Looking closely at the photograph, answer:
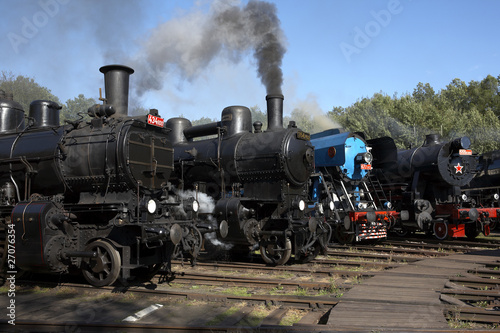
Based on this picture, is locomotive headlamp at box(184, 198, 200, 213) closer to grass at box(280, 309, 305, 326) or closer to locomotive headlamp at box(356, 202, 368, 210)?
grass at box(280, 309, 305, 326)

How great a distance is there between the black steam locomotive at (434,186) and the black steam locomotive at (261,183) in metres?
5.24

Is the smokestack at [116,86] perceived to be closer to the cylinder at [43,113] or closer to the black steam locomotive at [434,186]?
the cylinder at [43,113]

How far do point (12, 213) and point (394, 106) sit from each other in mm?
36549

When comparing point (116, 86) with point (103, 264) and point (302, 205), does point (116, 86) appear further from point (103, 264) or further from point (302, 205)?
point (302, 205)

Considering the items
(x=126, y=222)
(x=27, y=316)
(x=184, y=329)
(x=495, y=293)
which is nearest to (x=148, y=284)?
(x=126, y=222)

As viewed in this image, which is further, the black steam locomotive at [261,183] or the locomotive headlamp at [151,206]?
the black steam locomotive at [261,183]

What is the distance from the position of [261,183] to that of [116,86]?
3.86m

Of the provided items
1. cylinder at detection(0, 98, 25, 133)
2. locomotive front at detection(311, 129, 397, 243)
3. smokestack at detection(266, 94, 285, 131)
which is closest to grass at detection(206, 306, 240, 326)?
smokestack at detection(266, 94, 285, 131)

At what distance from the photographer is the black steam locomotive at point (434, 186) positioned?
44.9ft

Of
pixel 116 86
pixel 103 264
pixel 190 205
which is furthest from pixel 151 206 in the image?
pixel 116 86

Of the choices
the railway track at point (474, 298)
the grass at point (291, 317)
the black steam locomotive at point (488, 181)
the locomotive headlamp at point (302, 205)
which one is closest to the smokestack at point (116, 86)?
the locomotive headlamp at point (302, 205)

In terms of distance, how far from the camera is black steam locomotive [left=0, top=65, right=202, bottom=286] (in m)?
7.04

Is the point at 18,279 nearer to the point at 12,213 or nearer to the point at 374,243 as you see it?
the point at 12,213

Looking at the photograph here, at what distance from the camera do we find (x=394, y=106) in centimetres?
3900
